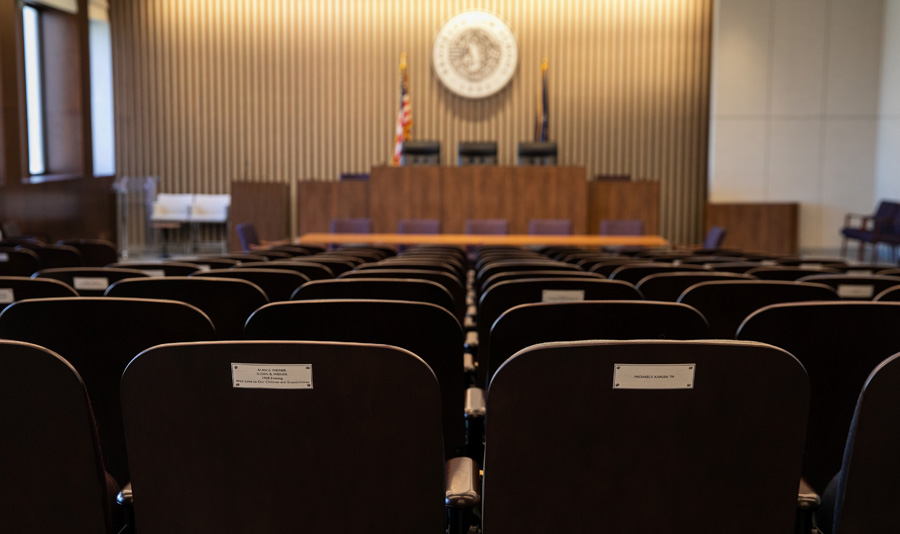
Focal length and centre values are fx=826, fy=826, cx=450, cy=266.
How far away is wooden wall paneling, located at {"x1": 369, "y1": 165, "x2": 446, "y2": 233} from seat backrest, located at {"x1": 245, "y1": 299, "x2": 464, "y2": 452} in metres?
9.04

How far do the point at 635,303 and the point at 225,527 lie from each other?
1016 mm

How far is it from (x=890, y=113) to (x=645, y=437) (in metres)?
13.7

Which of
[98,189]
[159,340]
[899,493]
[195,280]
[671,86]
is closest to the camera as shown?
[899,493]

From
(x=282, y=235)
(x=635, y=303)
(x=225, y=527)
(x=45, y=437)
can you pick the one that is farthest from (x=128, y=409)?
(x=282, y=235)

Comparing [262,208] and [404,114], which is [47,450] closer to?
[262,208]

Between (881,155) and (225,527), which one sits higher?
(881,155)

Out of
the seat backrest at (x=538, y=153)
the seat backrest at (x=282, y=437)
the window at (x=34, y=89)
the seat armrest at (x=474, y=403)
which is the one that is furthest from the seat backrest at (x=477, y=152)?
the seat backrest at (x=282, y=437)

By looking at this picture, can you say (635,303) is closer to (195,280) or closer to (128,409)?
(128,409)

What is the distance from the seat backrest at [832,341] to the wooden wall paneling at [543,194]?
9119mm

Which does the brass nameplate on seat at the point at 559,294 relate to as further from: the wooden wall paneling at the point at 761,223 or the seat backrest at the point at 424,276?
the wooden wall paneling at the point at 761,223

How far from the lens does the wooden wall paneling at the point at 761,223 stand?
13117 mm

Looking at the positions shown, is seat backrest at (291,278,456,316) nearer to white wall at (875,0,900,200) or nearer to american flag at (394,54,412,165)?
american flag at (394,54,412,165)

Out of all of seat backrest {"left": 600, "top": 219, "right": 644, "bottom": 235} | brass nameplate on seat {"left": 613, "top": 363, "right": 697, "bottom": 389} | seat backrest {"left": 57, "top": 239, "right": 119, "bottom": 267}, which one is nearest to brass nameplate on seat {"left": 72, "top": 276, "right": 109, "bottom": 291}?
brass nameplate on seat {"left": 613, "top": 363, "right": 697, "bottom": 389}

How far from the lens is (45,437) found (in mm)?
1313
